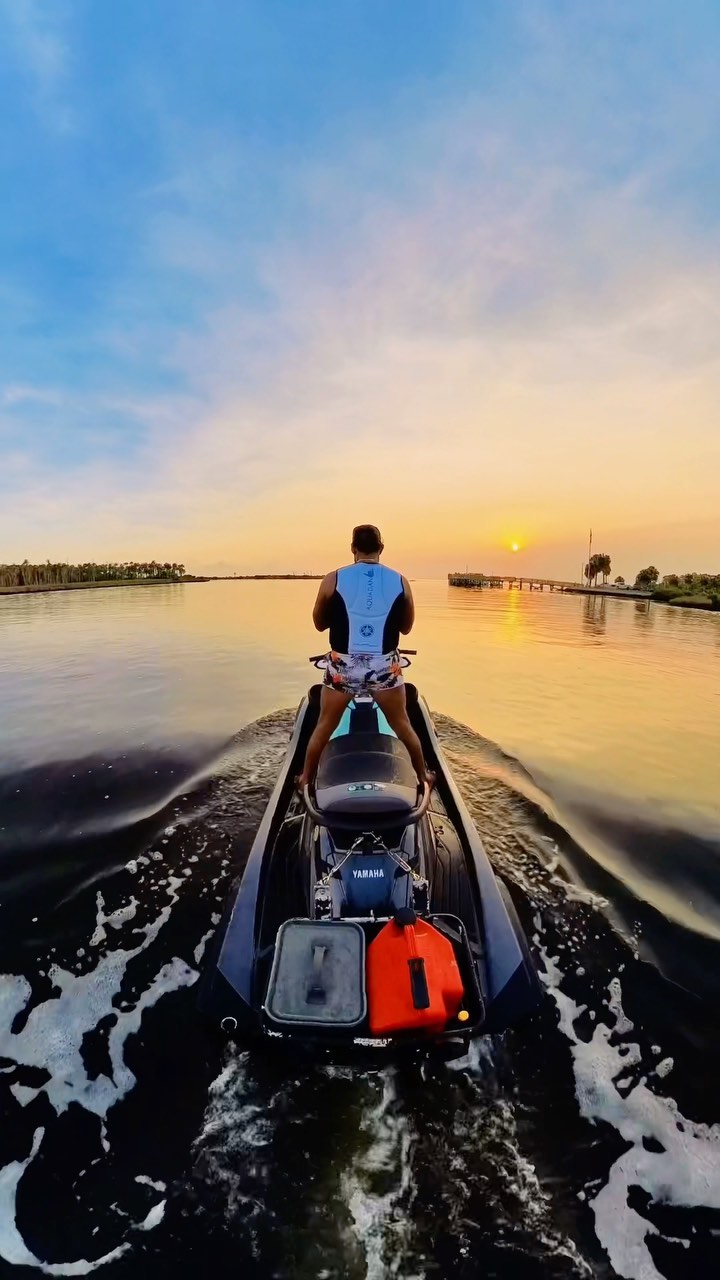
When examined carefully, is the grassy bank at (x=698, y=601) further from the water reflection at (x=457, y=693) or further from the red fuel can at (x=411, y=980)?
the red fuel can at (x=411, y=980)

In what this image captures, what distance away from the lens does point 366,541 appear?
505 cm

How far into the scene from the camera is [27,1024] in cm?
333

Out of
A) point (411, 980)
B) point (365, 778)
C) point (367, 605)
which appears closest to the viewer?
point (411, 980)

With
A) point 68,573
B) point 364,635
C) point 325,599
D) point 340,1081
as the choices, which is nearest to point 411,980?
point 340,1081

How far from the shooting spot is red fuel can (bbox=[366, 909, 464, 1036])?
2.39 meters

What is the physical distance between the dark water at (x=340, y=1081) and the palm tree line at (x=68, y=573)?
94246 mm

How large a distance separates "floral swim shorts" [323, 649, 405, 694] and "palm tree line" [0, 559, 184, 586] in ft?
312

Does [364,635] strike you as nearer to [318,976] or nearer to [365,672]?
[365,672]

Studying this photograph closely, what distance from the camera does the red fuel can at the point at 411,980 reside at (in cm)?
239

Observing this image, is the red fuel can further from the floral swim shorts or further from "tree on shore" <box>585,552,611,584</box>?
"tree on shore" <box>585,552,611,584</box>

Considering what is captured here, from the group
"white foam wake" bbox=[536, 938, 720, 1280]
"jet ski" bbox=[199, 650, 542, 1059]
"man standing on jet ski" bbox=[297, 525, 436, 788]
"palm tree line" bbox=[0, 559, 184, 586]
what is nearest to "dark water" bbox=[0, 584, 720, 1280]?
"white foam wake" bbox=[536, 938, 720, 1280]

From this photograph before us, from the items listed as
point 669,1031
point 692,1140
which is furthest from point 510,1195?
point 669,1031

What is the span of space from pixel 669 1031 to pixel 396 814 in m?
2.17

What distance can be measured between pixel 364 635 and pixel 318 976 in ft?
9.75
